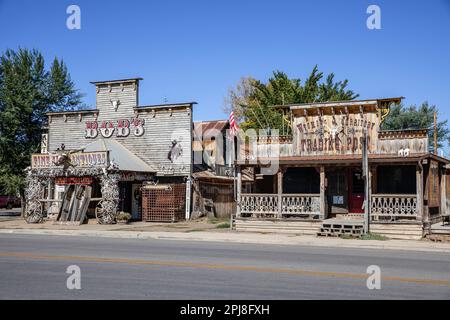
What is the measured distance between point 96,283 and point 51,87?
1164 inches

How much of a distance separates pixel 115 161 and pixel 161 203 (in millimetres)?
3457

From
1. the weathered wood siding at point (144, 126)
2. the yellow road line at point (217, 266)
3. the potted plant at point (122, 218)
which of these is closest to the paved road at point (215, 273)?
the yellow road line at point (217, 266)

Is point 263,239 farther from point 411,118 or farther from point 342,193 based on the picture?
point 411,118

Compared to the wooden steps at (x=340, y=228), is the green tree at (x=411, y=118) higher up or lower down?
higher up

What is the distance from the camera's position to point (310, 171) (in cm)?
2533

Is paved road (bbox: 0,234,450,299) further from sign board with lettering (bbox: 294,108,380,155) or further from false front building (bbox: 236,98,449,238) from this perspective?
sign board with lettering (bbox: 294,108,380,155)

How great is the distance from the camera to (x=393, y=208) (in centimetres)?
2128

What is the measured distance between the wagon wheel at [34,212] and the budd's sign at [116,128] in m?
6.14

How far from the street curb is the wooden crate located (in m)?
6.50

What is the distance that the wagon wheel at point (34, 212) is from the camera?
28.3 m

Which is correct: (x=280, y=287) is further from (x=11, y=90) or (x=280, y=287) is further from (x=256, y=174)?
(x=11, y=90)

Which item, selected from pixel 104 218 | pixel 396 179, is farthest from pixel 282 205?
pixel 104 218

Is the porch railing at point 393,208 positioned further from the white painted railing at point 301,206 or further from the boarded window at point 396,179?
the white painted railing at point 301,206

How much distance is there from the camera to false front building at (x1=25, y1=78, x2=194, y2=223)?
27.2 meters
